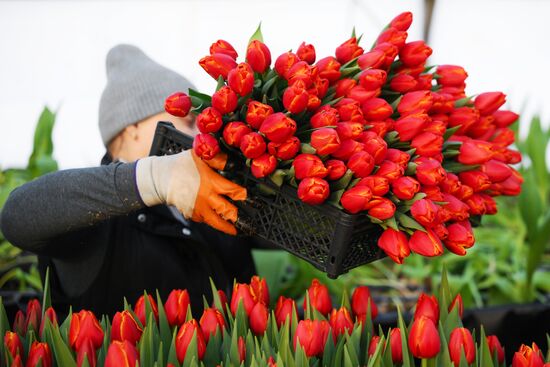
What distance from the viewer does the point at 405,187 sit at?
870 millimetres

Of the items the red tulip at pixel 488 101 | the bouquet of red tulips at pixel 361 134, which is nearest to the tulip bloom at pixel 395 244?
the bouquet of red tulips at pixel 361 134

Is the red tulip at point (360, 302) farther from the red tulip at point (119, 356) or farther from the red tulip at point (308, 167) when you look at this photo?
the red tulip at point (119, 356)

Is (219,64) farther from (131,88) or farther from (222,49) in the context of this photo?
(131,88)

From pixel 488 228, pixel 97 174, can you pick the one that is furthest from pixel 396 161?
pixel 488 228

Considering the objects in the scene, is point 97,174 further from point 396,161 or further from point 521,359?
point 521,359

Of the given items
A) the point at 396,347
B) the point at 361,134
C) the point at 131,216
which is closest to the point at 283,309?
the point at 396,347

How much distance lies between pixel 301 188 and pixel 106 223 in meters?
0.65

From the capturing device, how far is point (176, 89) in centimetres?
159

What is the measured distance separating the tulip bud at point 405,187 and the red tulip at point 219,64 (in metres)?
0.28

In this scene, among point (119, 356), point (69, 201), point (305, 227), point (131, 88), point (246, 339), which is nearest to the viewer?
point (119, 356)

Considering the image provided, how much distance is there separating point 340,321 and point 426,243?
0.53 ft

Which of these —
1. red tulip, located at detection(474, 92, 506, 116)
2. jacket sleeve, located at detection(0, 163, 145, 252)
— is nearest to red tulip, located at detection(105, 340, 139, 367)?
jacket sleeve, located at detection(0, 163, 145, 252)

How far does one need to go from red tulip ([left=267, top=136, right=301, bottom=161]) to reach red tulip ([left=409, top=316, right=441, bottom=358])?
273 mm

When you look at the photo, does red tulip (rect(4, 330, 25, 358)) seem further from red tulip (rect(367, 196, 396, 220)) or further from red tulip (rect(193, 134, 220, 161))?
red tulip (rect(367, 196, 396, 220))
